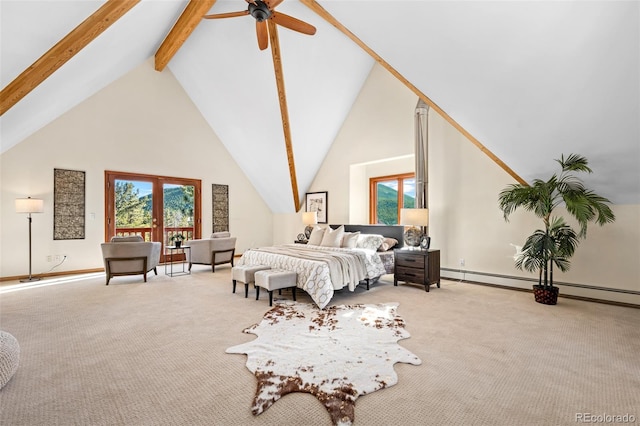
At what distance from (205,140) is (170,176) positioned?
1334mm

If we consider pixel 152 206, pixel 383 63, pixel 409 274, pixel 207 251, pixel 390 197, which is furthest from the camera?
pixel 152 206

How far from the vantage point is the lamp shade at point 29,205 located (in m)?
5.27

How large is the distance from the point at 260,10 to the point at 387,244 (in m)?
4.18

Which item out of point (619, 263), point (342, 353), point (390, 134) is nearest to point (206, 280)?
Answer: point (342, 353)

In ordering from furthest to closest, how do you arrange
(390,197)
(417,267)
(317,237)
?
(390,197), (317,237), (417,267)

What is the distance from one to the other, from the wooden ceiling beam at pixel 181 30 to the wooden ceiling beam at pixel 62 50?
1757 millimetres

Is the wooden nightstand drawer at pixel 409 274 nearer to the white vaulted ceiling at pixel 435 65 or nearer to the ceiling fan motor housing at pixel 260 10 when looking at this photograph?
the white vaulted ceiling at pixel 435 65

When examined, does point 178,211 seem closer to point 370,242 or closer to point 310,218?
point 310,218

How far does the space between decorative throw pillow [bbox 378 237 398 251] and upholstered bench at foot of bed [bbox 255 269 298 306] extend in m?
2.06

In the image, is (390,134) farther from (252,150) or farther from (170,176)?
(170,176)

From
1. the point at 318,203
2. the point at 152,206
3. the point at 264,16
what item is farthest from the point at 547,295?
the point at 152,206

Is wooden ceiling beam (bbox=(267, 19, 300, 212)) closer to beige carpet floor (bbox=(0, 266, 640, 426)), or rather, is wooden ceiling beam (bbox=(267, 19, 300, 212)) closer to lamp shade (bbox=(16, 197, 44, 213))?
beige carpet floor (bbox=(0, 266, 640, 426))

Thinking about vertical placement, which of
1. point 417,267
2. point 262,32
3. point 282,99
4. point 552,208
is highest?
point 262,32

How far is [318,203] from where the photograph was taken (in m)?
8.18
